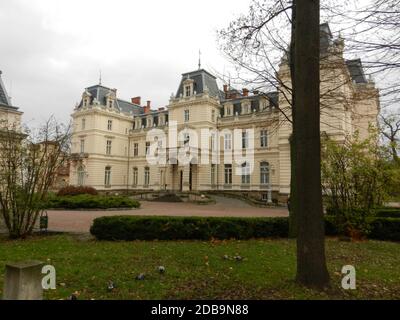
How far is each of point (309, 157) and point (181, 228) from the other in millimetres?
6449

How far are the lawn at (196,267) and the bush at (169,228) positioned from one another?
532 millimetres

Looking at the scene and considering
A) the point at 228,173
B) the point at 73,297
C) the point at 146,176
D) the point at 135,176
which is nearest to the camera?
the point at 73,297

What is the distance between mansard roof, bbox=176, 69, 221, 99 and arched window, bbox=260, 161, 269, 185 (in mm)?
11033

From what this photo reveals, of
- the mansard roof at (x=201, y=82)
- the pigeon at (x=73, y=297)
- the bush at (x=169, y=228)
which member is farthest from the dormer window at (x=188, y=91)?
the pigeon at (x=73, y=297)

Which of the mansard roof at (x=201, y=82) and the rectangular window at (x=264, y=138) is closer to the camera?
the rectangular window at (x=264, y=138)

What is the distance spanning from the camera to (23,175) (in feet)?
35.4

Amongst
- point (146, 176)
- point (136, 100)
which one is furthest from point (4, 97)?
point (136, 100)

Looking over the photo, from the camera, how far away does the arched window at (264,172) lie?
34.2 meters

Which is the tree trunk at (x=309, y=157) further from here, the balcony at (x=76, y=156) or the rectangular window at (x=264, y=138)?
the rectangular window at (x=264, y=138)

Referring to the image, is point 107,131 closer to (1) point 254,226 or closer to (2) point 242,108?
(2) point 242,108

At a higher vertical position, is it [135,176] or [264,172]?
[264,172]

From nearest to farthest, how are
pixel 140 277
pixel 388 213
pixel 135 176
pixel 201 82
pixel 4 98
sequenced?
pixel 140 277 → pixel 388 213 → pixel 4 98 → pixel 201 82 → pixel 135 176

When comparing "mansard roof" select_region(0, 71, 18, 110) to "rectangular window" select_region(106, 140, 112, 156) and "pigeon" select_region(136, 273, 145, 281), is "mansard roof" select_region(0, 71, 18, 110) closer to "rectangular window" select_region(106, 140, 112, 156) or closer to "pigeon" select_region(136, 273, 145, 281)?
"pigeon" select_region(136, 273, 145, 281)

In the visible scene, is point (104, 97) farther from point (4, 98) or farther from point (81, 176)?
point (4, 98)
